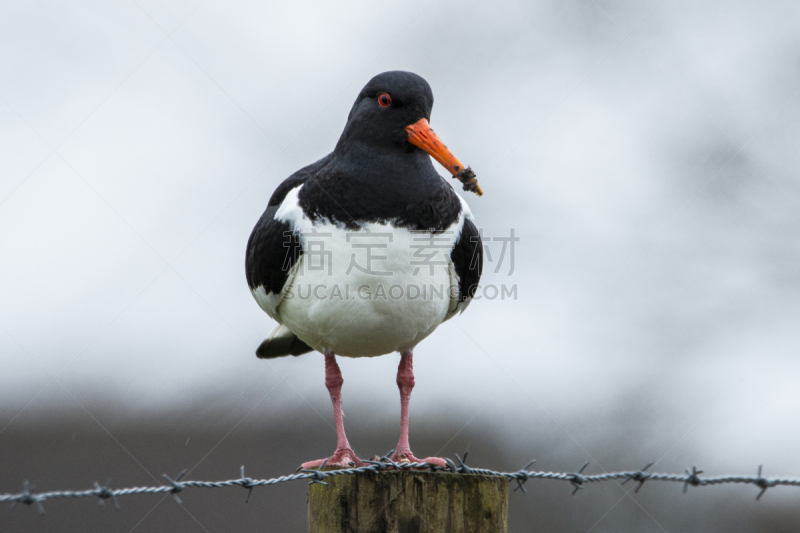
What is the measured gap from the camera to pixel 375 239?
383 centimetres

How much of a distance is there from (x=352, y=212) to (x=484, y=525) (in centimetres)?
175

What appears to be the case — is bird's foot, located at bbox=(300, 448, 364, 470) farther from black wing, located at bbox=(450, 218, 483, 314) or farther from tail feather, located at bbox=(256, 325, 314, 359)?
tail feather, located at bbox=(256, 325, 314, 359)

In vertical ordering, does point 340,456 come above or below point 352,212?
below

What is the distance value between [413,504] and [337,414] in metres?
1.67

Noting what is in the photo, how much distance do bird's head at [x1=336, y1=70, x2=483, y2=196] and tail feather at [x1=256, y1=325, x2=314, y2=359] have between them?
155 centimetres

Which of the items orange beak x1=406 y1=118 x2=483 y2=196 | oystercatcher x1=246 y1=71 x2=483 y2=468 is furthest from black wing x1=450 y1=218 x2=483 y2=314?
orange beak x1=406 y1=118 x2=483 y2=196

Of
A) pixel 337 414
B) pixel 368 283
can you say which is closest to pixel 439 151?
pixel 368 283

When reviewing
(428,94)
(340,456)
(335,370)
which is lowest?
(340,456)

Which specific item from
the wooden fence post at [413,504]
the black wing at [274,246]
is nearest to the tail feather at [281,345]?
the black wing at [274,246]

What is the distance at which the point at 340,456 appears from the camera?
155 inches

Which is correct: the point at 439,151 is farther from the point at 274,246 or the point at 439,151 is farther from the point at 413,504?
the point at 413,504

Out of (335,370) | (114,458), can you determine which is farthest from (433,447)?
(335,370)

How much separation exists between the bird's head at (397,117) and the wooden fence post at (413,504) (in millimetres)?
1850

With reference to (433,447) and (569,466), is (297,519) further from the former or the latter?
(569,466)
